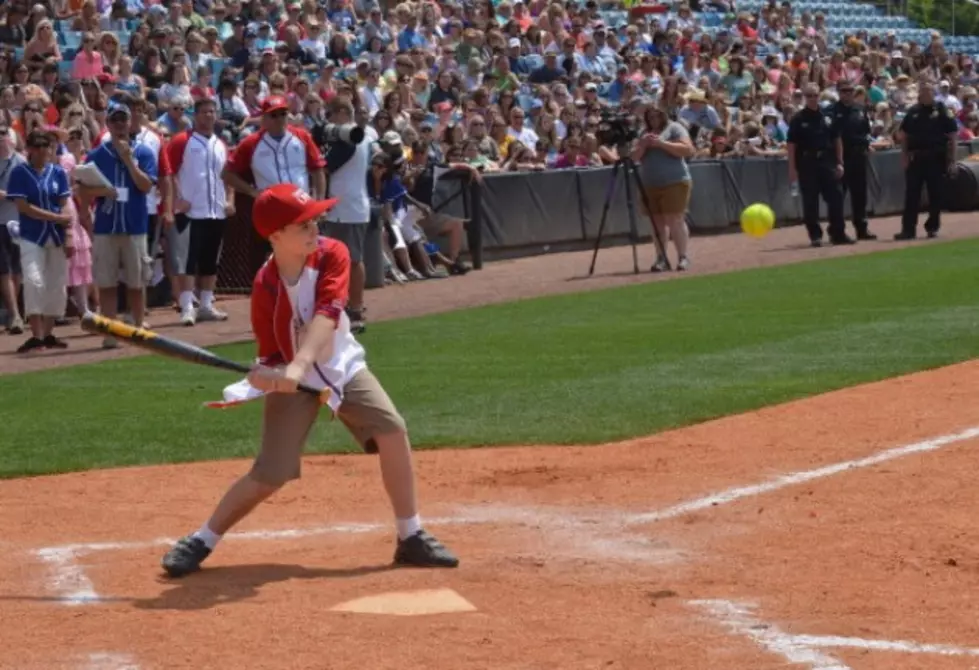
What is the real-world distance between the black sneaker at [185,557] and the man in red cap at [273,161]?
7644 mm

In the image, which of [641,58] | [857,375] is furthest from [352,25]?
[857,375]

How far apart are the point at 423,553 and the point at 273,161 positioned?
796 cm

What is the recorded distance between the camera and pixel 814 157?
23625 millimetres

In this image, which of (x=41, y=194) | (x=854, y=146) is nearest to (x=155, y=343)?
(x=41, y=194)

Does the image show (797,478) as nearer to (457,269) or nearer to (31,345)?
(31,345)

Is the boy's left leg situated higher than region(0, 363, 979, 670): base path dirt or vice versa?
the boy's left leg

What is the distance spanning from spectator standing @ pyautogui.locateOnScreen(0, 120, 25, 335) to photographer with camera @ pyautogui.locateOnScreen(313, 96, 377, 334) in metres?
2.77

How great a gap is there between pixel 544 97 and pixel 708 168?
268 centimetres

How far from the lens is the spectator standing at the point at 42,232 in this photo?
48.9 ft

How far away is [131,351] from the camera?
15.0 meters

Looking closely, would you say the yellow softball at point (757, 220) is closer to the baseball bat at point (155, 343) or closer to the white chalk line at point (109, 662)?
the baseball bat at point (155, 343)

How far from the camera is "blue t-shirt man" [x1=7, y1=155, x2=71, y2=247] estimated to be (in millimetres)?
14883

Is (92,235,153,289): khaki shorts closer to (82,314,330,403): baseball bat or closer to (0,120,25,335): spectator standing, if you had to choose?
(0,120,25,335): spectator standing

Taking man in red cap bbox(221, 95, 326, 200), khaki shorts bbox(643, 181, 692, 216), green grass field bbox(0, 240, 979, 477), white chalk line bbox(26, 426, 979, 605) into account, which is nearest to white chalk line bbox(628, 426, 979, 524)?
white chalk line bbox(26, 426, 979, 605)
